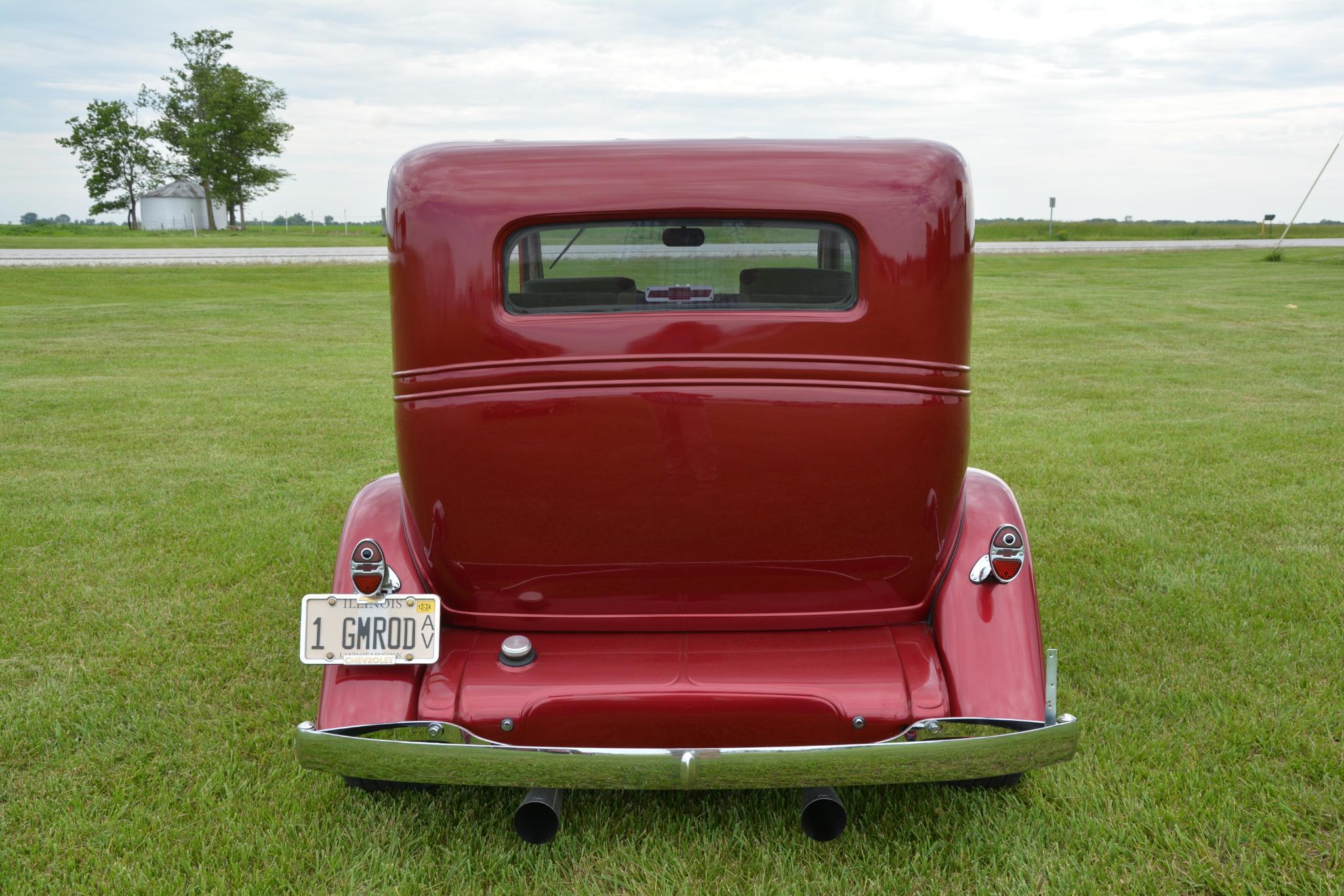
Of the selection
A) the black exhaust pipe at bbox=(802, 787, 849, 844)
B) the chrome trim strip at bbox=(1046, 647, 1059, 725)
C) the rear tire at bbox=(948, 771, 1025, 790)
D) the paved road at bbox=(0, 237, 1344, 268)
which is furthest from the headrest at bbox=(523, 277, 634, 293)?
the paved road at bbox=(0, 237, 1344, 268)

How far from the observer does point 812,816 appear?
2592 mm

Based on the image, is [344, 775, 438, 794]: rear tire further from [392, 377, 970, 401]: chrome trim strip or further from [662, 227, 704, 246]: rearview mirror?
[662, 227, 704, 246]: rearview mirror

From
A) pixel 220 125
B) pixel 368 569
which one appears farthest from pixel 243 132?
pixel 368 569

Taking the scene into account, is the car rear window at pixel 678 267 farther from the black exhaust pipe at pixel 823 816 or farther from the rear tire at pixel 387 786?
the rear tire at pixel 387 786

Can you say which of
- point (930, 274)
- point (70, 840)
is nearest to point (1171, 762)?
point (930, 274)

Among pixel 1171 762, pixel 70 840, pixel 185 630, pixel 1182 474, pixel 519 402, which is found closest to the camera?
pixel 519 402

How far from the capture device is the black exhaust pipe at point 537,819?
2564mm

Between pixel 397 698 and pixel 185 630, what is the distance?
6.60 feet

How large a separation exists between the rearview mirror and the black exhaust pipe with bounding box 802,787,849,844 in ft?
4.84

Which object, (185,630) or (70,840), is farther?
(185,630)

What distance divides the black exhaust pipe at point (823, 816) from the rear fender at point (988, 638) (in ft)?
1.36

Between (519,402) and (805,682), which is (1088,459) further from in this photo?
(519,402)

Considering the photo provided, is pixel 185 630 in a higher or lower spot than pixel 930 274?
lower

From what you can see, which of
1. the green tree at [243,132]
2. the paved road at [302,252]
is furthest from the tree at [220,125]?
the paved road at [302,252]
